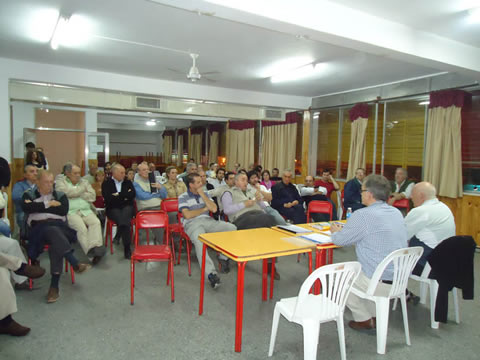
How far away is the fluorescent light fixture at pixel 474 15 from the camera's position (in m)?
3.36

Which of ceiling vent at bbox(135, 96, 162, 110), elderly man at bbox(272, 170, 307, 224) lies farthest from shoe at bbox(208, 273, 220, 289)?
ceiling vent at bbox(135, 96, 162, 110)

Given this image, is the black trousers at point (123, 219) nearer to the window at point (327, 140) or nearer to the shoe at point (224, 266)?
the shoe at point (224, 266)

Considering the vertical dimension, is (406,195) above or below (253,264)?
Result: above

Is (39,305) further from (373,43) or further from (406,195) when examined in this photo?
(406,195)

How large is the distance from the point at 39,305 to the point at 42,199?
1098 mm

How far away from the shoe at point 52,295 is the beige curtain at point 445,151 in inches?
219

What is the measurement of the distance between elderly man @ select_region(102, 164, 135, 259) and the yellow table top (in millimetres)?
1942

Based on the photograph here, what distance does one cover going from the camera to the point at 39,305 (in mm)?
3045

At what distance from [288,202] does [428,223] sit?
2.48 meters

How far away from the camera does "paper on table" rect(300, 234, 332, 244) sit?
9.09 ft

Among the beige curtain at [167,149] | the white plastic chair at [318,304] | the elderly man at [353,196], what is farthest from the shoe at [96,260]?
the beige curtain at [167,149]

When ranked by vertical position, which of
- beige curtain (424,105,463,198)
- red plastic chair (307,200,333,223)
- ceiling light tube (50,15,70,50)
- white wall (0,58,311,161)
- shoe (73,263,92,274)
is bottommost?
shoe (73,263,92,274)

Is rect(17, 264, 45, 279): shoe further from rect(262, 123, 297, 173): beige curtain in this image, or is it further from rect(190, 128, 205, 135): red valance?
rect(190, 128, 205, 135): red valance

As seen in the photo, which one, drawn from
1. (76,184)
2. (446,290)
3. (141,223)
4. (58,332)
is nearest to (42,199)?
(76,184)
